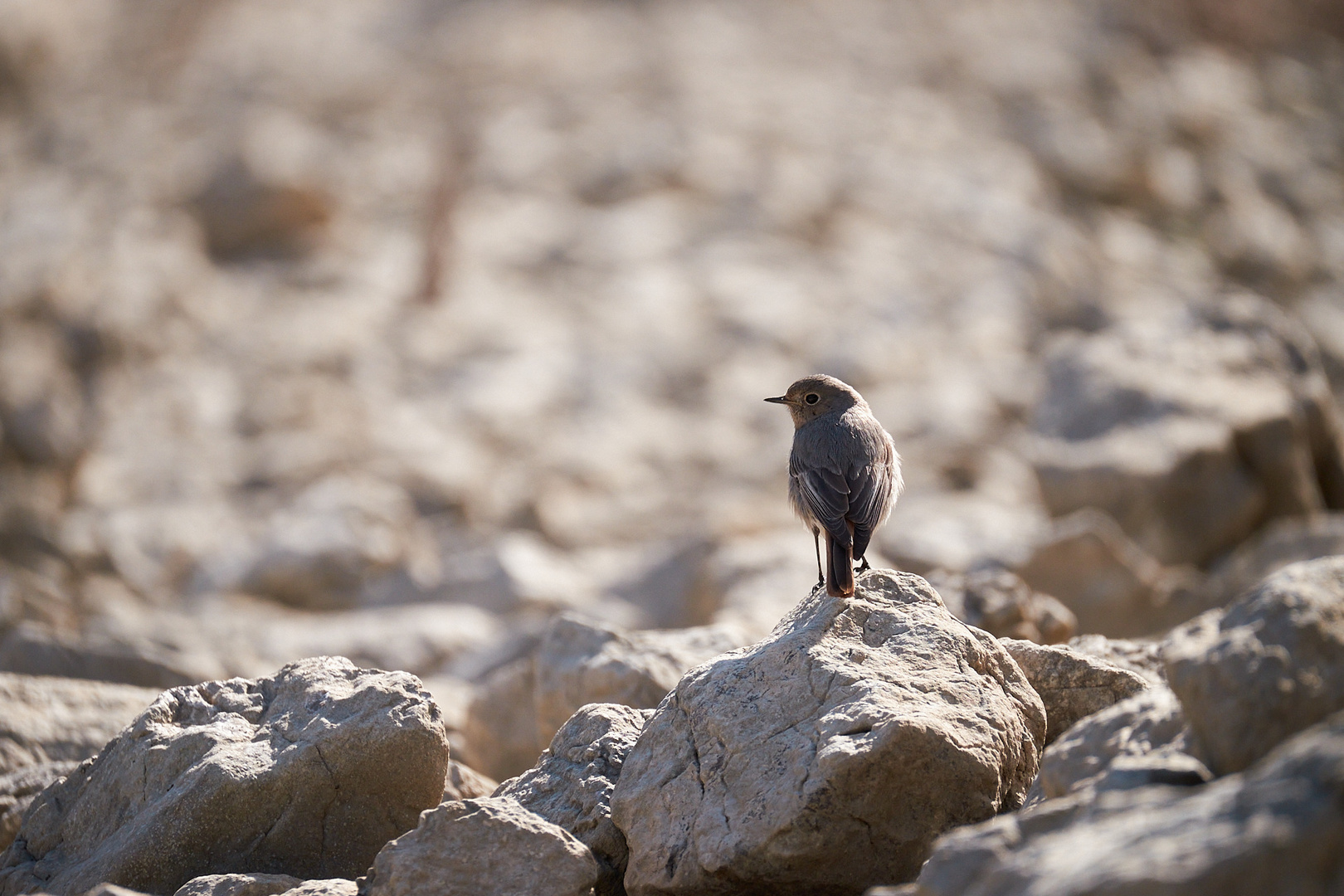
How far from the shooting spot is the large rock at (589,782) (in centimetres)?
402

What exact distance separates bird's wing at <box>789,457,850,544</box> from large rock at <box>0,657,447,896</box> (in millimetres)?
1848

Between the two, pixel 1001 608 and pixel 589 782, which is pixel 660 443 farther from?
pixel 589 782

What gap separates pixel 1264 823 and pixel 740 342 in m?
14.0

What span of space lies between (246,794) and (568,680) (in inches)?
73.5

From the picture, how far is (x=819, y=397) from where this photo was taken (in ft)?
20.7

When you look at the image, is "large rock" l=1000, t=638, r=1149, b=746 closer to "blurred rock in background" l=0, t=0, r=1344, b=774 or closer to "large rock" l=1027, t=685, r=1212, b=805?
"large rock" l=1027, t=685, r=1212, b=805

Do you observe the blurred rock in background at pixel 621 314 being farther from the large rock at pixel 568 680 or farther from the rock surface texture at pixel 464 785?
the rock surface texture at pixel 464 785

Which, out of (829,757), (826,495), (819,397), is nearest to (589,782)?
(829,757)

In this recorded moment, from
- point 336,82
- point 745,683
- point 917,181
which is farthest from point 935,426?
point 336,82

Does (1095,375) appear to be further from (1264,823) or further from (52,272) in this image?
(52,272)

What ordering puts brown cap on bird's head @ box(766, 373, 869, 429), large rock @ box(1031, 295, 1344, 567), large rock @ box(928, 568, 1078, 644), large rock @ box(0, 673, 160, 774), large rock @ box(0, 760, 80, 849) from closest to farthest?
large rock @ box(0, 760, 80, 849) < large rock @ box(0, 673, 160, 774) < large rock @ box(928, 568, 1078, 644) < brown cap on bird's head @ box(766, 373, 869, 429) < large rock @ box(1031, 295, 1344, 567)

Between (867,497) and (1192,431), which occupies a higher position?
(867,497)

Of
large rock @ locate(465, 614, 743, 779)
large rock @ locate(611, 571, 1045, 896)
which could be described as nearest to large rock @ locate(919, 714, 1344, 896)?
large rock @ locate(611, 571, 1045, 896)

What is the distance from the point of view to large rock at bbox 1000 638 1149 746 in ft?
14.4
